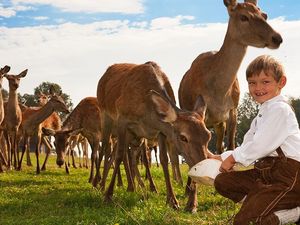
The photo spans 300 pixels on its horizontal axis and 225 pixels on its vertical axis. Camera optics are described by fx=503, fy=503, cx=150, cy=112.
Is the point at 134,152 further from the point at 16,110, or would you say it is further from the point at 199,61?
the point at 16,110

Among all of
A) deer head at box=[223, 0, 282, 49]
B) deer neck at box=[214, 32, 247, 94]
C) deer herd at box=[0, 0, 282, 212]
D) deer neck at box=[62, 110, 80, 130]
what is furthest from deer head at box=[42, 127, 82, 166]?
deer head at box=[223, 0, 282, 49]

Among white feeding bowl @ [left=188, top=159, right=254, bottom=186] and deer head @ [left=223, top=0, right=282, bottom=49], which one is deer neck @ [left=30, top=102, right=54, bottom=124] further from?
white feeding bowl @ [left=188, top=159, right=254, bottom=186]

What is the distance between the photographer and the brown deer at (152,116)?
702 centimetres

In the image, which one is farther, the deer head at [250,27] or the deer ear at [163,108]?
the deer head at [250,27]

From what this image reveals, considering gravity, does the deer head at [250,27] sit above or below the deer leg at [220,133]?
above

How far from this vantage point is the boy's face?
195 inches

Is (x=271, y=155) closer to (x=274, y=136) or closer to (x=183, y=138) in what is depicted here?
(x=274, y=136)

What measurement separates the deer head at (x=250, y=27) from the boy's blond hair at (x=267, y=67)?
11.8 feet

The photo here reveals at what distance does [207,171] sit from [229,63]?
13.3 ft

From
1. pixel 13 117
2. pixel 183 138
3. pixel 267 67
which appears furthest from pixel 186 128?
pixel 13 117

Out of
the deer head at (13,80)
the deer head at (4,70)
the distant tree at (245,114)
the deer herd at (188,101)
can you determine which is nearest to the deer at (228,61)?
the deer herd at (188,101)

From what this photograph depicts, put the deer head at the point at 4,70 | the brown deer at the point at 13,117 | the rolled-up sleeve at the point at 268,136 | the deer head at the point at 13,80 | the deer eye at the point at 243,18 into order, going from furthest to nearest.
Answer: the deer head at the point at 13,80 < the brown deer at the point at 13,117 < the deer head at the point at 4,70 < the deer eye at the point at 243,18 < the rolled-up sleeve at the point at 268,136

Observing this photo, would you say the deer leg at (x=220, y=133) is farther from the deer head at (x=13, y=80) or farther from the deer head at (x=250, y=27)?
the deer head at (x=13, y=80)

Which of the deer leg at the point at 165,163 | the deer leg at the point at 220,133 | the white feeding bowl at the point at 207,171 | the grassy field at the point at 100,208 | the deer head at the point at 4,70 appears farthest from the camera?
the deer head at the point at 4,70
